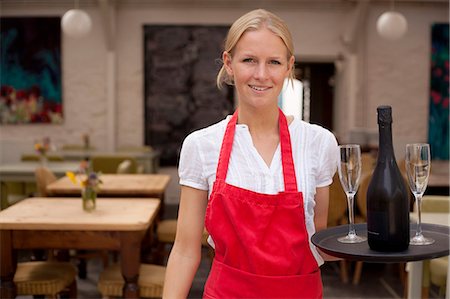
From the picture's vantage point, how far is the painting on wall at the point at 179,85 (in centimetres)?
999

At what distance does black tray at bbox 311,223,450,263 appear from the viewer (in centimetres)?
133

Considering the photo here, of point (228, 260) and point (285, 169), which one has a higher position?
point (285, 169)

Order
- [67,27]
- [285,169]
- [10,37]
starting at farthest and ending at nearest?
[10,37], [67,27], [285,169]

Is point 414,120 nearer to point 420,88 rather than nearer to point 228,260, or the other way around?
point 420,88

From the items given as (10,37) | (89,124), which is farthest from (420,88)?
(10,37)

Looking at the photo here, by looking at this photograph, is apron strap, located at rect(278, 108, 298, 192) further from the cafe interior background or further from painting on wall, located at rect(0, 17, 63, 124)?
painting on wall, located at rect(0, 17, 63, 124)

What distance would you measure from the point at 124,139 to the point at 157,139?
57 cm

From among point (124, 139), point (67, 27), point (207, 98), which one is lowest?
point (124, 139)

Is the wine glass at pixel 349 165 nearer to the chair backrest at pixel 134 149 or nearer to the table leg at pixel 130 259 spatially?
the table leg at pixel 130 259

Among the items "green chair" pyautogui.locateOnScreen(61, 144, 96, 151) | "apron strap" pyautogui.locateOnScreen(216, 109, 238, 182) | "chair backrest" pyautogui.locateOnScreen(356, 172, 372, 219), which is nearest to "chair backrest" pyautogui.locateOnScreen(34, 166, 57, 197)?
"chair backrest" pyautogui.locateOnScreen(356, 172, 372, 219)

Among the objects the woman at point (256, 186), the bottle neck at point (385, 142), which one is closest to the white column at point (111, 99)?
the woman at point (256, 186)

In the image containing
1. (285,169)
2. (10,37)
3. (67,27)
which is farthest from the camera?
(10,37)

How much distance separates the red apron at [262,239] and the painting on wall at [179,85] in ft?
27.5

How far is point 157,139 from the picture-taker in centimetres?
1012
